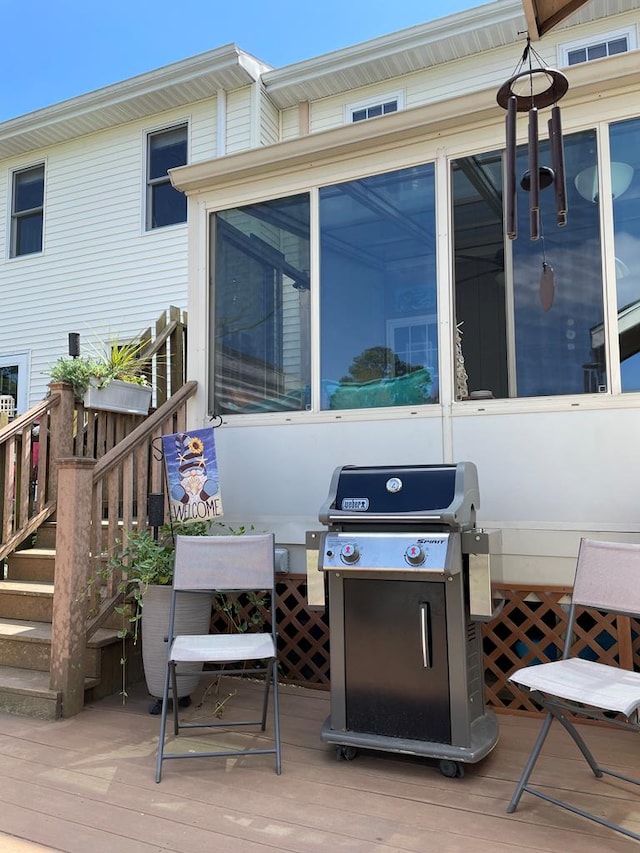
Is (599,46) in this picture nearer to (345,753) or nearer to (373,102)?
(373,102)

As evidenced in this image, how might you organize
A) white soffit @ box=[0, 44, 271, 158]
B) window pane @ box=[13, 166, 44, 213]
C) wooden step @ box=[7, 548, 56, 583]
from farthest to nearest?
window pane @ box=[13, 166, 44, 213] → white soffit @ box=[0, 44, 271, 158] → wooden step @ box=[7, 548, 56, 583]

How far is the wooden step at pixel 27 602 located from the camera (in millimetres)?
3957

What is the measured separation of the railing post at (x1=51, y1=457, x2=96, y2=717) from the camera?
3.24 meters

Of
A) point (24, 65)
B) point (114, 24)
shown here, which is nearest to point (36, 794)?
point (114, 24)

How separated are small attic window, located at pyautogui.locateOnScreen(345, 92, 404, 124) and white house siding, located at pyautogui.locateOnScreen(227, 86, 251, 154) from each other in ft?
3.71

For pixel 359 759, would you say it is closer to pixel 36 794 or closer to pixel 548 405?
pixel 36 794

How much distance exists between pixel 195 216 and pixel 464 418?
229cm

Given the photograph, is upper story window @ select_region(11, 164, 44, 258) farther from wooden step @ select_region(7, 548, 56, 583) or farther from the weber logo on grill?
the weber logo on grill

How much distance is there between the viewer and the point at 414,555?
2.63 metres

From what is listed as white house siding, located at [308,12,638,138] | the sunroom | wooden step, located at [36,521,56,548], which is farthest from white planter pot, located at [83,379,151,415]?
white house siding, located at [308,12,638,138]

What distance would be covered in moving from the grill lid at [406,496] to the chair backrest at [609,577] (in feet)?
1.64

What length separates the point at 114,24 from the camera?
32.6 ft

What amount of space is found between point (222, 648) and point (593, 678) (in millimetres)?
1474

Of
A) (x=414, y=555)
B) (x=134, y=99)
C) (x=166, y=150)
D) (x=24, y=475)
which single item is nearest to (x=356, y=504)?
(x=414, y=555)
